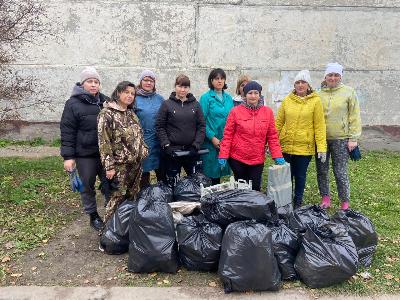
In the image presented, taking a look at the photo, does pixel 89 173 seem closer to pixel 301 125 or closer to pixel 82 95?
pixel 82 95

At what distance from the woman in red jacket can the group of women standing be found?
0.04 feet

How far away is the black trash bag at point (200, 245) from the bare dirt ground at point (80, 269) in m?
0.10

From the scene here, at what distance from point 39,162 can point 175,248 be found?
184 inches

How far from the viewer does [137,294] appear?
3650 millimetres

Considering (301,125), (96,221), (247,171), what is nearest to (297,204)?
(247,171)

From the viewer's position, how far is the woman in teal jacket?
17.8 ft

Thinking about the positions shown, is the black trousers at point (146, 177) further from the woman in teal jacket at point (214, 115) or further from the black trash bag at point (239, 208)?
the black trash bag at point (239, 208)

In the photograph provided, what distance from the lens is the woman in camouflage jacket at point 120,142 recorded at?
Result: 4.35 metres

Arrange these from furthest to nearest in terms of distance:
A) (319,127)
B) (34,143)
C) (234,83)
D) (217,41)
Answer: (34,143), (234,83), (217,41), (319,127)

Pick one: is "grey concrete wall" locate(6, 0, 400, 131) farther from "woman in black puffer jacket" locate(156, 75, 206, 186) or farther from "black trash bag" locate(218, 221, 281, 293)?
"black trash bag" locate(218, 221, 281, 293)

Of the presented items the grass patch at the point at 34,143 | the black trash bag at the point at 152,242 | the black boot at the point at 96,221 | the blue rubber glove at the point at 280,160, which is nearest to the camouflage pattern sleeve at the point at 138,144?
the black trash bag at the point at 152,242

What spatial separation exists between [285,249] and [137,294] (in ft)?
4.46

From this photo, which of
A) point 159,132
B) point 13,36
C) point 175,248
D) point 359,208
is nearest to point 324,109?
point 359,208

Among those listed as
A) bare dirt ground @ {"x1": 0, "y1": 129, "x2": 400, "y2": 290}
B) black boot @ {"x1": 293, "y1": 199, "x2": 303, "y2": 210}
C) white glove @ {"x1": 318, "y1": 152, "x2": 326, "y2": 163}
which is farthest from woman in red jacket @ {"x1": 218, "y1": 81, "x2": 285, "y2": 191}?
bare dirt ground @ {"x1": 0, "y1": 129, "x2": 400, "y2": 290}
